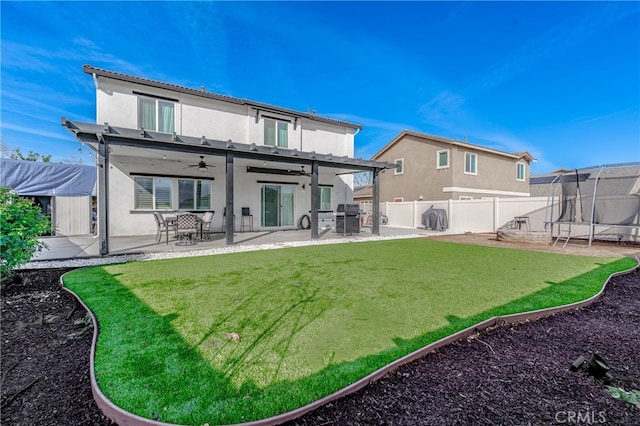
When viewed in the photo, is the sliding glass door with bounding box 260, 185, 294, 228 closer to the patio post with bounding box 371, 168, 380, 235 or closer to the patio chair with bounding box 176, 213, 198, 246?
the patio post with bounding box 371, 168, 380, 235

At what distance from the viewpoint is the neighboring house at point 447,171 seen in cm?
1836

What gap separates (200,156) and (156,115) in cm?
240

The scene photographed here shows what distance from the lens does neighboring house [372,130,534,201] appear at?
18361 millimetres

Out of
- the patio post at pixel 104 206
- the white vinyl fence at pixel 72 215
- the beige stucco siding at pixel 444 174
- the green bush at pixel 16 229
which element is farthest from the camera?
the beige stucco siding at pixel 444 174

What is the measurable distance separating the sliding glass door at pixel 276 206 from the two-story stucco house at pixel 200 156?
5cm

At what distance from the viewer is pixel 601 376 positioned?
223 centimetres

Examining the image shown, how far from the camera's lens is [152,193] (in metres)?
11.1

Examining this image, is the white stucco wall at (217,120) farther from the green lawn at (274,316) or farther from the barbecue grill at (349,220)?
the green lawn at (274,316)

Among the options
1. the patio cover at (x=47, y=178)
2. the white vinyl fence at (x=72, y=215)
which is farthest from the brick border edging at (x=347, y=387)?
the patio cover at (x=47, y=178)

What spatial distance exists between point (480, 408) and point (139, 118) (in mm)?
12425

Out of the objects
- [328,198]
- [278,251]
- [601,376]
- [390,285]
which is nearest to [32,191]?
[278,251]

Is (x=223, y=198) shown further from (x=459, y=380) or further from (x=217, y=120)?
(x=459, y=380)

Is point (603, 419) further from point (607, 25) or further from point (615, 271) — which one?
point (607, 25)

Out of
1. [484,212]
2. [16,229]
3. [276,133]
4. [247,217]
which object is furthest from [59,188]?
[484,212]
